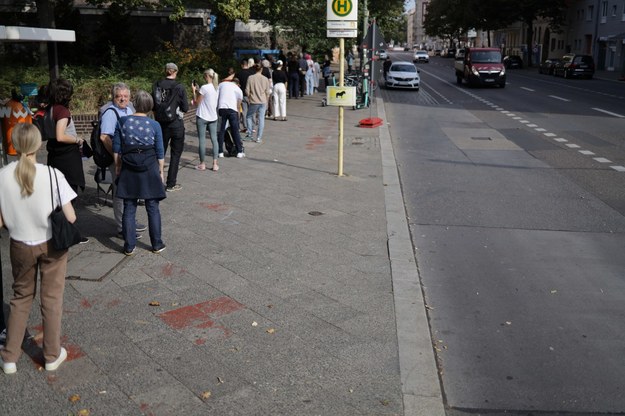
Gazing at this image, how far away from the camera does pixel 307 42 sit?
122 ft

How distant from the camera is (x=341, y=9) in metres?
11.6

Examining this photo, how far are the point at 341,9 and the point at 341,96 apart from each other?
1.45 m

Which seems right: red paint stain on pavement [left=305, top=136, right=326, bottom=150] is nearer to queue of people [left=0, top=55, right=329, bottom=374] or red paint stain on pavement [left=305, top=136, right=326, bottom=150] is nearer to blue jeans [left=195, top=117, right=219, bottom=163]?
queue of people [left=0, top=55, right=329, bottom=374]

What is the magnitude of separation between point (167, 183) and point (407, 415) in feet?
23.2

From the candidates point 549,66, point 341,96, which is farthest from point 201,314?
point 549,66

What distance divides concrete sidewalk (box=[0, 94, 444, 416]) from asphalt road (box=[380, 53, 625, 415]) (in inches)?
13.0

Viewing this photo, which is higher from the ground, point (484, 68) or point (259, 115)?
point (484, 68)

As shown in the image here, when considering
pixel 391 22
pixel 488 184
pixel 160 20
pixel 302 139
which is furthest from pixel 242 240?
pixel 391 22

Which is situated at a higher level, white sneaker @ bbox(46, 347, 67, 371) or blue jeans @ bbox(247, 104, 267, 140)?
blue jeans @ bbox(247, 104, 267, 140)

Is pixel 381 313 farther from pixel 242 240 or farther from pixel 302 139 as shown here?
pixel 302 139

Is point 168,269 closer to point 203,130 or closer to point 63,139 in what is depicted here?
point 63,139

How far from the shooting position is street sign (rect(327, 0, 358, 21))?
11.5 metres

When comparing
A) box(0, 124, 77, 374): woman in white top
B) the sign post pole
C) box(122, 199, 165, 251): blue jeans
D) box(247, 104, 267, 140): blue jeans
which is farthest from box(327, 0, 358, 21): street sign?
box(0, 124, 77, 374): woman in white top

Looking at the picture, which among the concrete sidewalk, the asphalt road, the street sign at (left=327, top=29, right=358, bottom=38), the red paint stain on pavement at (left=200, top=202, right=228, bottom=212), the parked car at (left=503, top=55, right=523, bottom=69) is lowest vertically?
the asphalt road
